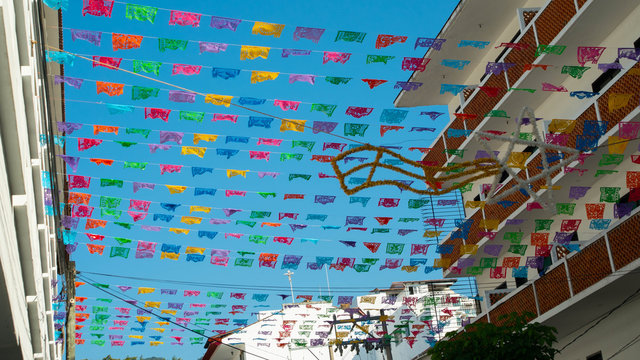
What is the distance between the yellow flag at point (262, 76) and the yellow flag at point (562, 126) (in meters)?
5.70

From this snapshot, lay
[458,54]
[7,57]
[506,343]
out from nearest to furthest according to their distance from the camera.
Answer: [7,57]
[506,343]
[458,54]

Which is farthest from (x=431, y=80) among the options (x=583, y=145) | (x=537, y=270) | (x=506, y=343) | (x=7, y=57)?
(x=7, y=57)

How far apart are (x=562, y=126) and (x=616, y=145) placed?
3.64 feet

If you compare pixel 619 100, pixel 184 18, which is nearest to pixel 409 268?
pixel 619 100

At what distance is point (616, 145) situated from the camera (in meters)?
14.9

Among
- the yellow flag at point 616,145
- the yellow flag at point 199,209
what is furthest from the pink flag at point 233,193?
the yellow flag at point 616,145

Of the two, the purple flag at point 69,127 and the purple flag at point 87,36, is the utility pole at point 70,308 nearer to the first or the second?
the purple flag at point 69,127

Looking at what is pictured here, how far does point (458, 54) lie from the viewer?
22594 millimetres

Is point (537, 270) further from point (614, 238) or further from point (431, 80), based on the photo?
point (431, 80)

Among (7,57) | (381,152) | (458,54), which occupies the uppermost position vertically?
(458,54)

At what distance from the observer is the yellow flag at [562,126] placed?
15305 millimetres

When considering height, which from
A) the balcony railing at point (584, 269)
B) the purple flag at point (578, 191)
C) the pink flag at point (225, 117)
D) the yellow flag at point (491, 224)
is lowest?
the balcony railing at point (584, 269)

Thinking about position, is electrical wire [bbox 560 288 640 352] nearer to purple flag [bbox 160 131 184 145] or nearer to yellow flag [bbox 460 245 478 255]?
yellow flag [bbox 460 245 478 255]

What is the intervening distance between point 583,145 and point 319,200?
5283 millimetres
